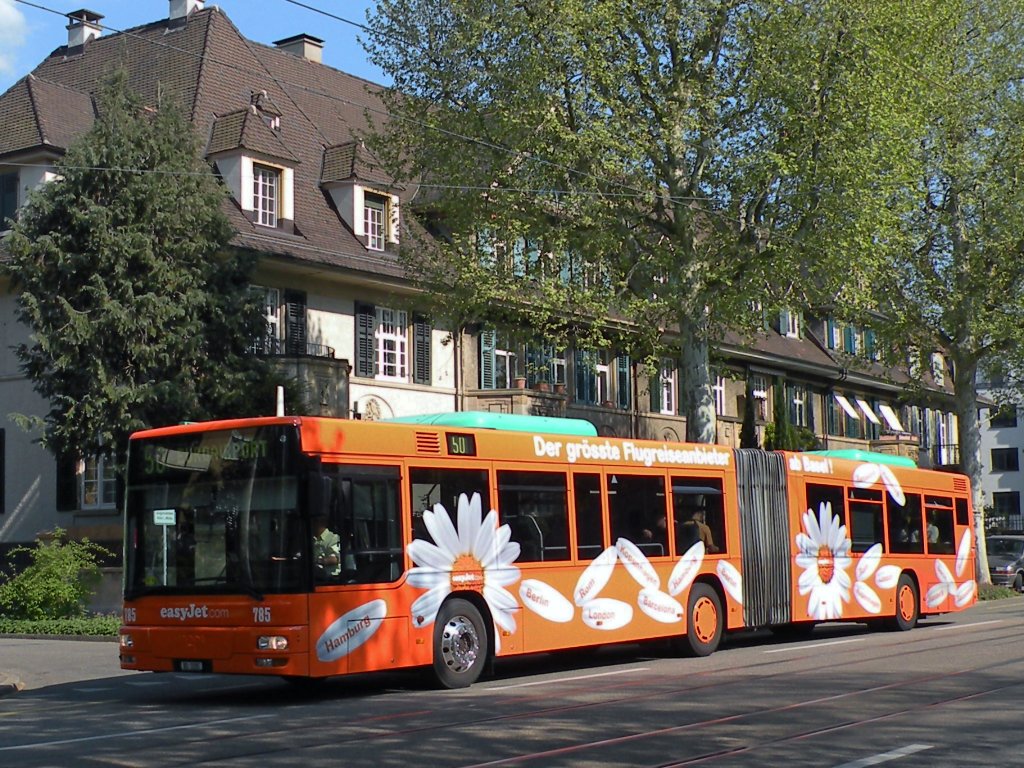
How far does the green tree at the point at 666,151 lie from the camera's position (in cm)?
2666

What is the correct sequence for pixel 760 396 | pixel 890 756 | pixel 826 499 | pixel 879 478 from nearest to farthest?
pixel 890 756 → pixel 826 499 → pixel 879 478 → pixel 760 396

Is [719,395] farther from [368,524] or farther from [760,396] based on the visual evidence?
[368,524]

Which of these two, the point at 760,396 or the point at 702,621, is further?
the point at 760,396

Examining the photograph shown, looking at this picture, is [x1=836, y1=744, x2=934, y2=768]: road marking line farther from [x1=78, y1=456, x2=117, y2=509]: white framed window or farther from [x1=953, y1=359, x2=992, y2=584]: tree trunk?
[x1=953, y1=359, x2=992, y2=584]: tree trunk

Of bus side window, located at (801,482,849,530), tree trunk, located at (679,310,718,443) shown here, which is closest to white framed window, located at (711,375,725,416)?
tree trunk, located at (679,310,718,443)

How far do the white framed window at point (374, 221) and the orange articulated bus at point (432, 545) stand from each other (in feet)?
54.7

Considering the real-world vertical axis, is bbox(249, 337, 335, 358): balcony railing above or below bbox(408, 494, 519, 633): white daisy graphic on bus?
above

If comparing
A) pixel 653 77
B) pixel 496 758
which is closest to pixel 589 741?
pixel 496 758

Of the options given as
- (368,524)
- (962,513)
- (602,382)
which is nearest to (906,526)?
(962,513)

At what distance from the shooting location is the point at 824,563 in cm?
2280

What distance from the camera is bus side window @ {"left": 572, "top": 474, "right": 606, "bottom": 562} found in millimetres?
17766

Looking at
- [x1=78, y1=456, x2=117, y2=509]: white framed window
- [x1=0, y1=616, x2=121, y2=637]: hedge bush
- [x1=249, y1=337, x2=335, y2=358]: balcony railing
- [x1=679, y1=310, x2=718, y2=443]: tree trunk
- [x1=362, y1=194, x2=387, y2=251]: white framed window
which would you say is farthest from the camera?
[x1=362, y1=194, x2=387, y2=251]: white framed window

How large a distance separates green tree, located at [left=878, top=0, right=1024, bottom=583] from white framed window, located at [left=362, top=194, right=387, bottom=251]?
12267mm

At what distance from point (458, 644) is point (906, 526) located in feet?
39.8
